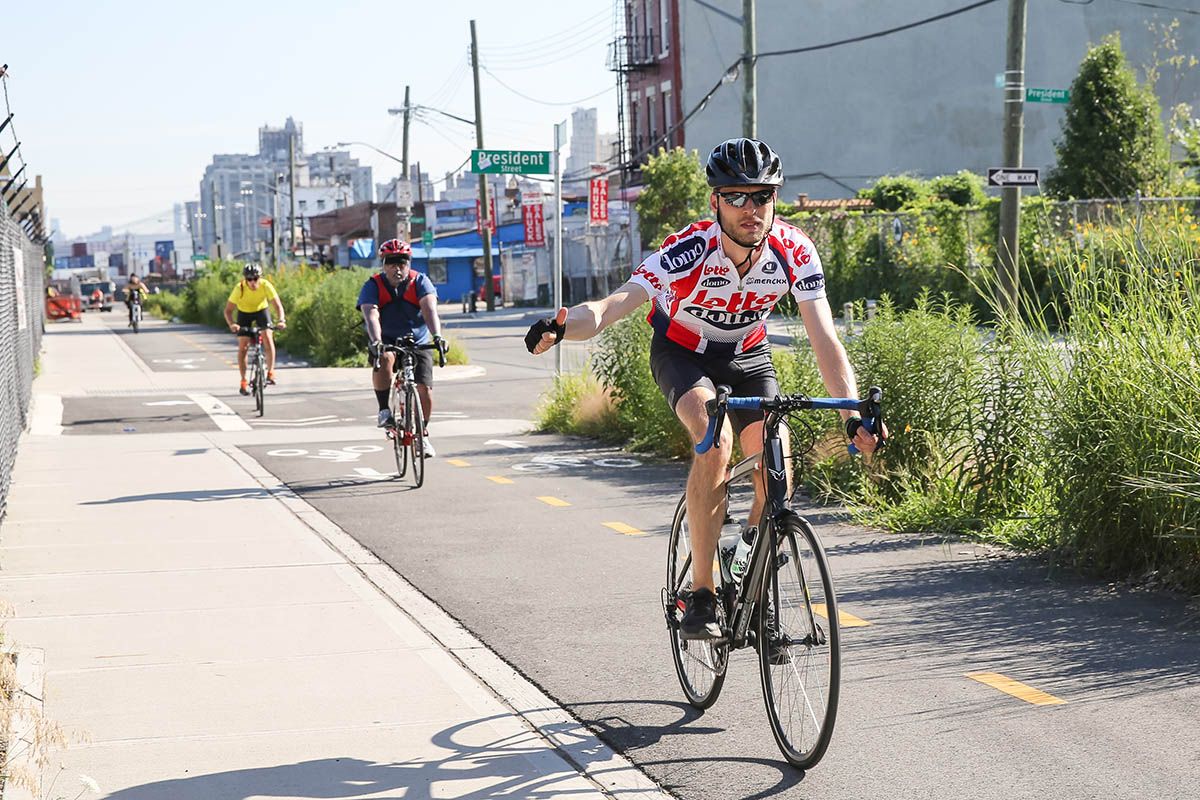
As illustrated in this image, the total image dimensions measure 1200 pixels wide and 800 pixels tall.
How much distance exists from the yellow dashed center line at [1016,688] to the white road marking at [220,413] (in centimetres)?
1340

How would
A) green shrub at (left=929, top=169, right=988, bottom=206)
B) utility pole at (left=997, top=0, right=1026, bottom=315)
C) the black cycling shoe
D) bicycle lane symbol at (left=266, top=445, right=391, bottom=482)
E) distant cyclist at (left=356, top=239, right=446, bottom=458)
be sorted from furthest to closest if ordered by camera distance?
green shrub at (left=929, top=169, right=988, bottom=206) → utility pole at (left=997, top=0, right=1026, bottom=315) → bicycle lane symbol at (left=266, top=445, right=391, bottom=482) → distant cyclist at (left=356, top=239, right=446, bottom=458) → the black cycling shoe

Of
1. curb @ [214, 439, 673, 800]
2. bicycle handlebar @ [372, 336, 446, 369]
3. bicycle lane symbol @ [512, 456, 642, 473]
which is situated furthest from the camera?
bicycle lane symbol @ [512, 456, 642, 473]

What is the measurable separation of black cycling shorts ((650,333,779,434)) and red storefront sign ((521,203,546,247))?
210 feet

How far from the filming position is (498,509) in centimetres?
1123

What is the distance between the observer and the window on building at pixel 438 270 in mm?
90562

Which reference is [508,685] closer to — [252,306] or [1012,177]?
[1012,177]

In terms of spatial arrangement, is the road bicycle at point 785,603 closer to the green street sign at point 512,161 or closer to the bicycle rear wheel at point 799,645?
the bicycle rear wheel at point 799,645

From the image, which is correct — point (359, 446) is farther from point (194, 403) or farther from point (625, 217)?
point (625, 217)

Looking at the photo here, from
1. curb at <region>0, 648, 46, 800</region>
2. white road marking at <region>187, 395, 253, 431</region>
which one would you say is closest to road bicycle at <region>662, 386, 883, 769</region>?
curb at <region>0, 648, 46, 800</region>

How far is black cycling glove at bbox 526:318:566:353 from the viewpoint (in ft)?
15.4

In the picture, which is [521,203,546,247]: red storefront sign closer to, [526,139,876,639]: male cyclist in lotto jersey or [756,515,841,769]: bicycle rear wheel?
[526,139,876,639]: male cyclist in lotto jersey

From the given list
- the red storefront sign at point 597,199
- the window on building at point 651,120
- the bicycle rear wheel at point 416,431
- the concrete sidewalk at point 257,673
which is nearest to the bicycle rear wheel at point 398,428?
the bicycle rear wheel at point 416,431

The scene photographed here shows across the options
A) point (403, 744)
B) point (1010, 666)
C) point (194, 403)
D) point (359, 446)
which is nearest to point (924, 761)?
point (1010, 666)

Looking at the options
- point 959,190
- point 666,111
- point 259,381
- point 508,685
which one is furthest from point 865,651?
point 666,111
